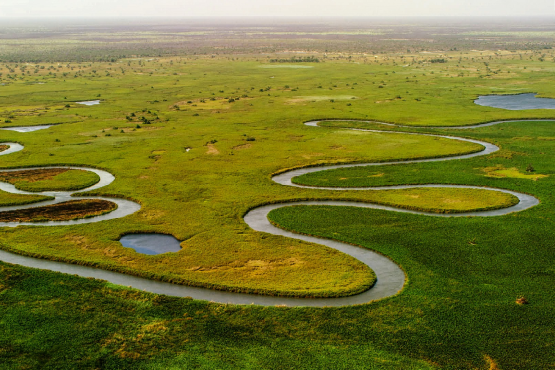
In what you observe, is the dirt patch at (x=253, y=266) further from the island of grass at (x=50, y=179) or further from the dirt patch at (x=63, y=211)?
the island of grass at (x=50, y=179)

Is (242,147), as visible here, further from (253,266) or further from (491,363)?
(491,363)

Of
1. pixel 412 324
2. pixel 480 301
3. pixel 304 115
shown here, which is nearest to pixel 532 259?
pixel 480 301

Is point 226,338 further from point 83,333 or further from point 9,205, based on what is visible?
point 9,205

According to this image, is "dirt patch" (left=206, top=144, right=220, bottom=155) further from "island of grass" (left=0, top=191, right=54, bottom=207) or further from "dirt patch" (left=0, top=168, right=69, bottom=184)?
"island of grass" (left=0, top=191, right=54, bottom=207)

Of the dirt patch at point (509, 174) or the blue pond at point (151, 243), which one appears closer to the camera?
the blue pond at point (151, 243)

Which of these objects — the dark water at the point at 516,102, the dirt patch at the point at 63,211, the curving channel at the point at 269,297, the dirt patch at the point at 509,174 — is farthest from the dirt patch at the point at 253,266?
the dark water at the point at 516,102
